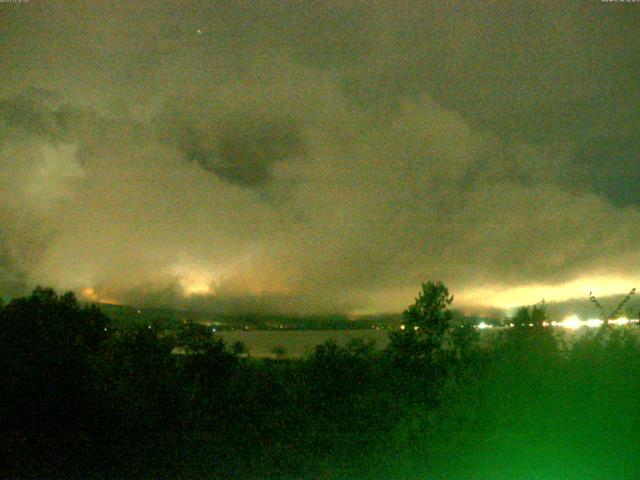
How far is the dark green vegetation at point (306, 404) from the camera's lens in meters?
9.66

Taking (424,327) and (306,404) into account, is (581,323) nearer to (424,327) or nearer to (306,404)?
(424,327)

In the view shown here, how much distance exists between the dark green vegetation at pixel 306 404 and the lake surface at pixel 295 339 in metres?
0.28

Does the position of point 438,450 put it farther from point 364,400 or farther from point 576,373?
point 576,373

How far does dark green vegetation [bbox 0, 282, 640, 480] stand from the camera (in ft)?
31.7

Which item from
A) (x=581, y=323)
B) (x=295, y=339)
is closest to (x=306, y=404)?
(x=295, y=339)

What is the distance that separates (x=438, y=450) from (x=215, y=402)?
392 centimetres

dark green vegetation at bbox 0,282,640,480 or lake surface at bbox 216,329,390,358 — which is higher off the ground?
lake surface at bbox 216,329,390,358

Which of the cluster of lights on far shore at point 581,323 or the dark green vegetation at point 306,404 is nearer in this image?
the dark green vegetation at point 306,404

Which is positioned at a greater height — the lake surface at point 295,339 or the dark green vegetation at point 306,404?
the lake surface at point 295,339

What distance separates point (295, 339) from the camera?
531 inches

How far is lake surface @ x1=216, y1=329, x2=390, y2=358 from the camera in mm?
12188

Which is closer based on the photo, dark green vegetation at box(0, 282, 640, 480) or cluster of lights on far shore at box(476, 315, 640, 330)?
dark green vegetation at box(0, 282, 640, 480)

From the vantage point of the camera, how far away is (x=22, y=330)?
11.8 metres

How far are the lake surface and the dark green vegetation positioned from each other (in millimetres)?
A: 282
